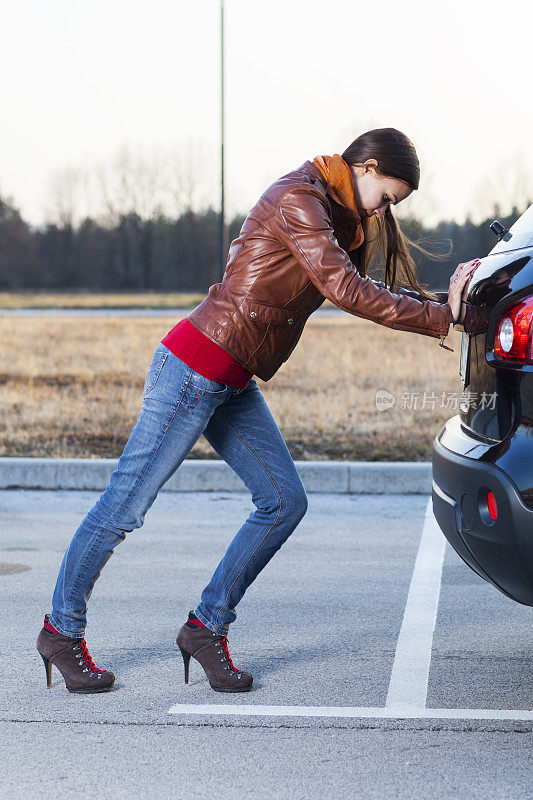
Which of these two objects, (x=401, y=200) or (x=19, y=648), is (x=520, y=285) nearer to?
(x=401, y=200)

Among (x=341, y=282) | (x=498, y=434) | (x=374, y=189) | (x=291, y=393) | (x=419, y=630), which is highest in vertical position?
(x=374, y=189)

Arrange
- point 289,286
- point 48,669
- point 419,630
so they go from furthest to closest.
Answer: point 419,630, point 48,669, point 289,286

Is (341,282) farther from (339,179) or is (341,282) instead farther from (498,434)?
(498,434)

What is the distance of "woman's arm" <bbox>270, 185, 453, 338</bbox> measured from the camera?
9.97ft

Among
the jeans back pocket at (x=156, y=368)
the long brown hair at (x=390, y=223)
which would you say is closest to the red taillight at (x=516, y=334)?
the long brown hair at (x=390, y=223)

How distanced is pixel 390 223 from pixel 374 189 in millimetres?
242

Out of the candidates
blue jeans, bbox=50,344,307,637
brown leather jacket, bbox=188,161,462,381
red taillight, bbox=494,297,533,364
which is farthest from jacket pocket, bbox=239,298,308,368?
red taillight, bbox=494,297,533,364

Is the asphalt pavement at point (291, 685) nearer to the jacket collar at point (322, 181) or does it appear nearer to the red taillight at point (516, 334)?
the red taillight at point (516, 334)

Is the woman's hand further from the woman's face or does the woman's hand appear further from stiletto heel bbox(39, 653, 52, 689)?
stiletto heel bbox(39, 653, 52, 689)

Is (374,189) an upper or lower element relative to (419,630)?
upper

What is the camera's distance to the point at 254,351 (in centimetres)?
318

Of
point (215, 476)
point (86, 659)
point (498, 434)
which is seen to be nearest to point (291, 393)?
point (215, 476)

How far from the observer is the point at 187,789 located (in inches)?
107

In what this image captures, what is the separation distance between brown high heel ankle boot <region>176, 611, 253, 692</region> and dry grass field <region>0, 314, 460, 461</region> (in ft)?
4.97
